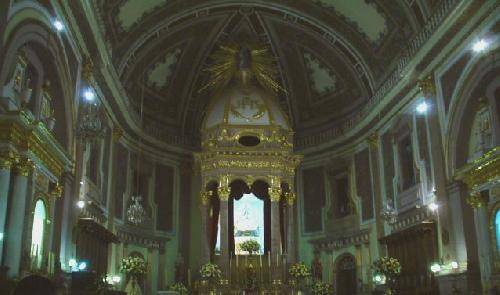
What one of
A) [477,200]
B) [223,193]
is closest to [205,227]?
[223,193]

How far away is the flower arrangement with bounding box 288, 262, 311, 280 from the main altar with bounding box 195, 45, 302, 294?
0.46 meters

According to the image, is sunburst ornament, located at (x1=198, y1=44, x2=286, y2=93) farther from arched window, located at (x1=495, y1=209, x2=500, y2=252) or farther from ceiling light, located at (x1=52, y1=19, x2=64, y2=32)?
arched window, located at (x1=495, y1=209, x2=500, y2=252)

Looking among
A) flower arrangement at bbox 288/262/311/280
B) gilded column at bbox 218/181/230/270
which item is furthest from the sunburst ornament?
flower arrangement at bbox 288/262/311/280

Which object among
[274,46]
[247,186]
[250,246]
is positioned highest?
[274,46]

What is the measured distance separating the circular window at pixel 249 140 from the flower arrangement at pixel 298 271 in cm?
571

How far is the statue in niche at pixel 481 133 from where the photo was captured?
14.9 meters

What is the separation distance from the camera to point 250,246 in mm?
22750

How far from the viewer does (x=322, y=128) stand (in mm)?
26016

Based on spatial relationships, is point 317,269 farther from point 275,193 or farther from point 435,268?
point 435,268

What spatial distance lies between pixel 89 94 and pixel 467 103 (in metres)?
11.4

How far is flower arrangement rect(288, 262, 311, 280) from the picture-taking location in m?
21.6

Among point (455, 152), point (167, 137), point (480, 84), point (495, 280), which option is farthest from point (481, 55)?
point (167, 137)

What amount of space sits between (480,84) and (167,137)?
1463 cm

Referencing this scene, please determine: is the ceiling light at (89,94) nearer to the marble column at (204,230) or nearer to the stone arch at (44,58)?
the stone arch at (44,58)
